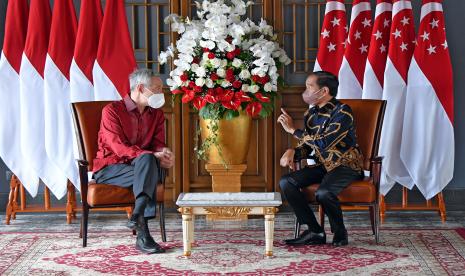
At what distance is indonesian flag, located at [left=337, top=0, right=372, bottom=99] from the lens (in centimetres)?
652

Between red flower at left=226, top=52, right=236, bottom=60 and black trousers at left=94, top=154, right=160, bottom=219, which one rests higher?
red flower at left=226, top=52, right=236, bottom=60

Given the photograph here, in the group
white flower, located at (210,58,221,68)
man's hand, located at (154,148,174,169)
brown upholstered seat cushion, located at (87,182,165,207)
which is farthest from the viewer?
white flower, located at (210,58,221,68)

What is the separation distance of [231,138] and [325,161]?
3.54 feet

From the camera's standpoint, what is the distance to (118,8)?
21.2 feet

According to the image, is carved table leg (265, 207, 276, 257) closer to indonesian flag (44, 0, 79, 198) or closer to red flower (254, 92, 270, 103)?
red flower (254, 92, 270, 103)

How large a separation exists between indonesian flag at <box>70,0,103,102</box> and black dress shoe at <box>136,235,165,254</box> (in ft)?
5.44

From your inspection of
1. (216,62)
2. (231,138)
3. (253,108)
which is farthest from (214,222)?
(216,62)

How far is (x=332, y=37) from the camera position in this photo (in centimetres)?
658

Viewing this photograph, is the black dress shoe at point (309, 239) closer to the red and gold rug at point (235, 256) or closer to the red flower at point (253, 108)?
the red and gold rug at point (235, 256)

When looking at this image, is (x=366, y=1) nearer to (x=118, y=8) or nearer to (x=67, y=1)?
(x=118, y=8)

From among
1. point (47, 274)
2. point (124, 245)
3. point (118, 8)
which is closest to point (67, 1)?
point (118, 8)

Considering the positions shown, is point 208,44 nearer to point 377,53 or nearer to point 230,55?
point 230,55

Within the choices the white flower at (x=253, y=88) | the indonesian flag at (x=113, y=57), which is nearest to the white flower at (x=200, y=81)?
the white flower at (x=253, y=88)

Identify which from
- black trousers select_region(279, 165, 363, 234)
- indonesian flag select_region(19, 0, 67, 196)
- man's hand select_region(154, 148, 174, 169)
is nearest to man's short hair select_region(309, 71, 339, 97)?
black trousers select_region(279, 165, 363, 234)
